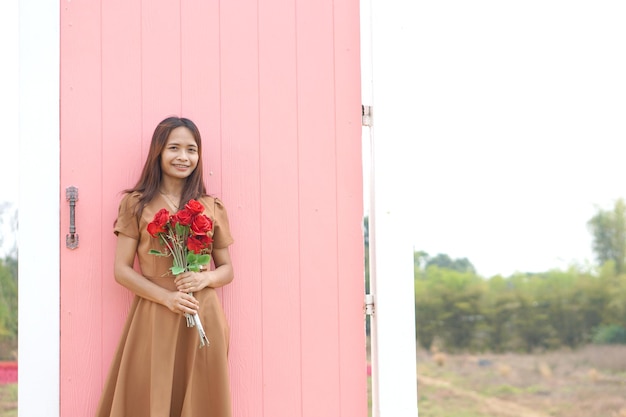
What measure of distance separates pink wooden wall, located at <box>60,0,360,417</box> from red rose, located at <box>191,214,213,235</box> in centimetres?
44

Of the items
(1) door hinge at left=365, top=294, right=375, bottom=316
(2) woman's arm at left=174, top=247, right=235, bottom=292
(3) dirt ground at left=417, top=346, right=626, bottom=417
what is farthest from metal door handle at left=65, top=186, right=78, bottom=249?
(3) dirt ground at left=417, top=346, right=626, bottom=417

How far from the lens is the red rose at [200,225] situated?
2344mm

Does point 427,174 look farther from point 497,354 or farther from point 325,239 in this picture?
point 325,239

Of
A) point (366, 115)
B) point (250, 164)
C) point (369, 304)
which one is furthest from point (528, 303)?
point (250, 164)

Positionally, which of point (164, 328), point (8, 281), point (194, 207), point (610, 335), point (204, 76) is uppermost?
point (204, 76)

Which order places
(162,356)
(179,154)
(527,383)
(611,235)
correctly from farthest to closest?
(611,235) → (527,383) → (179,154) → (162,356)

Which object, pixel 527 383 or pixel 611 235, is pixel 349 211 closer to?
pixel 527 383

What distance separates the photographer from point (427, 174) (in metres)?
6.09

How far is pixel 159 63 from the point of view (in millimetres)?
2801

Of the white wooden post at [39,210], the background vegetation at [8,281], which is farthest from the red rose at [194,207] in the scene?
the background vegetation at [8,281]

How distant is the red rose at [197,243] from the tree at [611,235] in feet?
16.0

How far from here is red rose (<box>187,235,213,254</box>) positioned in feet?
7.73

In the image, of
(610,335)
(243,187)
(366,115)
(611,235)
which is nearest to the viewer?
(243,187)

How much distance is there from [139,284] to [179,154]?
47 cm
